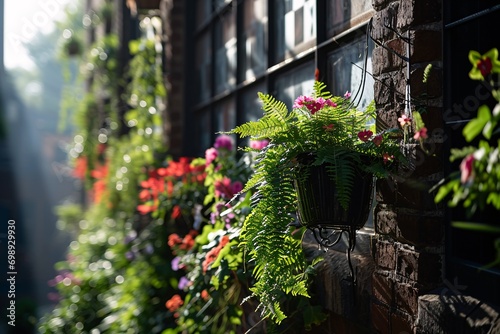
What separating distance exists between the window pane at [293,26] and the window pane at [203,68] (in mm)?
1587

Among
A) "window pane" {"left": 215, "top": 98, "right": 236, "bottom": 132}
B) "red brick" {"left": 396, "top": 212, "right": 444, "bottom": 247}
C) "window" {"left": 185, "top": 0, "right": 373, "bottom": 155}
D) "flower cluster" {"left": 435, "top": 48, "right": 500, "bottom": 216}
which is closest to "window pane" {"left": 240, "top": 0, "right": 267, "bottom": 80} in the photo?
"window" {"left": 185, "top": 0, "right": 373, "bottom": 155}

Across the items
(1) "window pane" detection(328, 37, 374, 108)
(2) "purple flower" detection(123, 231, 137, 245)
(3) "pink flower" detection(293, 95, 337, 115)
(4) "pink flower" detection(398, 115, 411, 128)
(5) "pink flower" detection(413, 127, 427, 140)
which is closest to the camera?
(5) "pink flower" detection(413, 127, 427, 140)

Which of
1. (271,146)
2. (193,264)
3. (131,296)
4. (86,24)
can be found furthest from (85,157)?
(271,146)

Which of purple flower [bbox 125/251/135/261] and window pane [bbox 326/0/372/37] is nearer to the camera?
window pane [bbox 326/0/372/37]

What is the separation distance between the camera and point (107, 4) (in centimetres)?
1038

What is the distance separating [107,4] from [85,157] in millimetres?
2377

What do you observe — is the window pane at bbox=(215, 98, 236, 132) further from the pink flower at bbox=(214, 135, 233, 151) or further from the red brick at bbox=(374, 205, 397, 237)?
the red brick at bbox=(374, 205, 397, 237)

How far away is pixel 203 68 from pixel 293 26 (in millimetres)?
2206

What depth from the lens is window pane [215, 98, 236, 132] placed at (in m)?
4.95

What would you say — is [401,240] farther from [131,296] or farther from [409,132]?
[131,296]

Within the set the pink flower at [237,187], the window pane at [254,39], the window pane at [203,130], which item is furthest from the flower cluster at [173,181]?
the pink flower at [237,187]

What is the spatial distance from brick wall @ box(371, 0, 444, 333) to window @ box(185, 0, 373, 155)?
0.40 meters

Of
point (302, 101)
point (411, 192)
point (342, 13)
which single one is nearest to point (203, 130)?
point (342, 13)

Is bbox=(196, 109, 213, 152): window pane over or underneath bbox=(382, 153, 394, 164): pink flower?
over
